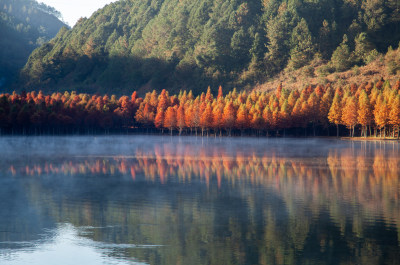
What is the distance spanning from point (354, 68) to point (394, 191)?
166 m

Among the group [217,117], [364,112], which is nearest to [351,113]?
[364,112]

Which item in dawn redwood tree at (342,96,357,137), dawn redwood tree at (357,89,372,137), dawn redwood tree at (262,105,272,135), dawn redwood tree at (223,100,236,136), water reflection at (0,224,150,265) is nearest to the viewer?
water reflection at (0,224,150,265)

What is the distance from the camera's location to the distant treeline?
131500 millimetres

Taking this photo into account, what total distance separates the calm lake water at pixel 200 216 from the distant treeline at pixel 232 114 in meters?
80.6

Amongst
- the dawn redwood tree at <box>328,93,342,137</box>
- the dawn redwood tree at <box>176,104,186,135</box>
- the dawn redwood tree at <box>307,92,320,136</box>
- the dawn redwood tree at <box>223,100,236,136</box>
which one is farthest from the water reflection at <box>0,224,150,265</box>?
the dawn redwood tree at <box>176,104,186,135</box>

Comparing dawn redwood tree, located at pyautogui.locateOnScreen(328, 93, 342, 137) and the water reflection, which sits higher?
dawn redwood tree, located at pyautogui.locateOnScreen(328, 93, 342, 137)

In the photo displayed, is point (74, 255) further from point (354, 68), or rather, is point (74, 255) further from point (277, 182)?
point (354, 68)

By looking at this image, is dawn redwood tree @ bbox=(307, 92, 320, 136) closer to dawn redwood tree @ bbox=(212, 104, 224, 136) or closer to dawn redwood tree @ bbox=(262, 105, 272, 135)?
dawn redwood tree @ bbox=(262, 105, 272, 135)

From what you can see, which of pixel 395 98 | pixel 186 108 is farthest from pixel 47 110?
pixel 395 98

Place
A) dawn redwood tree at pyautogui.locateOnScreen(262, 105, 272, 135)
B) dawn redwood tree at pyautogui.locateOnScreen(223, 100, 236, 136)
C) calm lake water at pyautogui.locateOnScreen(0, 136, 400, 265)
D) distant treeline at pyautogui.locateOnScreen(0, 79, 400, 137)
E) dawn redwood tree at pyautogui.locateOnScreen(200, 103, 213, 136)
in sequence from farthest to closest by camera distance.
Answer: dawn redwood tree at pyautogui.locateOnScreen(200, 103, 213, 136) → dawn redwood tree at pyautogui.locateOnScreen(223, 100, 236, 136) → dawn redwood tree at pyautogui.locateOnScreen(262, 105, 272, 135) → distant treeline at pyautogui.locateOnScreen(0, 79, 400, 137) → calm lake water at pyautogui.locateOnScreen(0, 136, 400, 265)

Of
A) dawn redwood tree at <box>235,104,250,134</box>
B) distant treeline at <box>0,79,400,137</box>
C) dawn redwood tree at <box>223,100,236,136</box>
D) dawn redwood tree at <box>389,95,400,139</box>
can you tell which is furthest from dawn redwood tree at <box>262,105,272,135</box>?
dawn redwood tree at <box>389,95,400,139</box>

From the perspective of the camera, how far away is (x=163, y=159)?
6881 cm

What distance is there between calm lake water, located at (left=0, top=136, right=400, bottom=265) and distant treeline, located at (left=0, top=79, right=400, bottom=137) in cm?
8057

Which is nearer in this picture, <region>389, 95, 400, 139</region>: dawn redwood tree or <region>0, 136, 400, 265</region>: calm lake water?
<region>0, 136, 400, 265</region>: calm lake water
